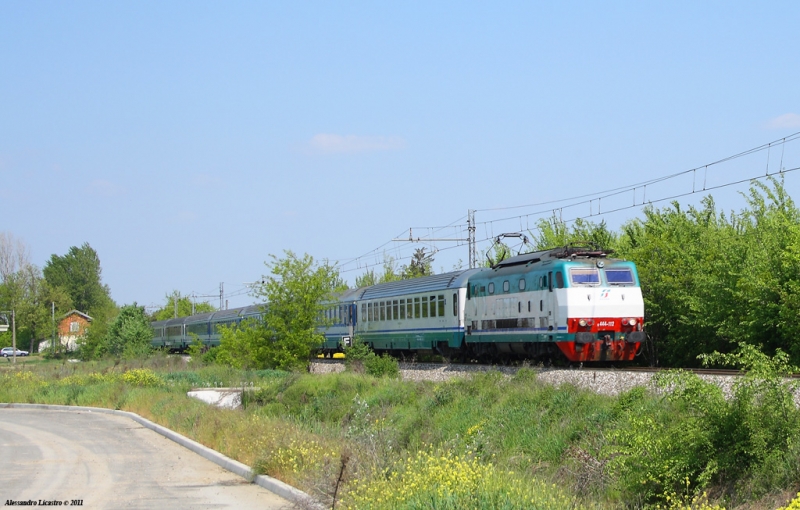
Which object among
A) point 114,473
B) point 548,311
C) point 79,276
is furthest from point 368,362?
point 79,276

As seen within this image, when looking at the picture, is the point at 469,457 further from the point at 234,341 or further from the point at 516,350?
the point at 234,341

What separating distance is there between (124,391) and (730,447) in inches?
868

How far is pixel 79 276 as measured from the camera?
158 m

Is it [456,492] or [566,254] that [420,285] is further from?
[456,492]

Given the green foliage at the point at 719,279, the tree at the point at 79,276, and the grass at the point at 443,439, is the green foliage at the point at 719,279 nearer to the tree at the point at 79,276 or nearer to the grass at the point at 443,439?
the grass at the point at 443,439

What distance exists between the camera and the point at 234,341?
41.6m

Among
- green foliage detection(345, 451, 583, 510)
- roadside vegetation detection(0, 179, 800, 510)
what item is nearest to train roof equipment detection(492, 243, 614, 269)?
roadside vegetation detection(0, 179, 800, 510)

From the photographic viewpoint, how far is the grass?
32.2ft

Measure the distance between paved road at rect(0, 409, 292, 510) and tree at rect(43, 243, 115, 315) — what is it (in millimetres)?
143173

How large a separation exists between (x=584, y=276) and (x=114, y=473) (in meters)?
14.6

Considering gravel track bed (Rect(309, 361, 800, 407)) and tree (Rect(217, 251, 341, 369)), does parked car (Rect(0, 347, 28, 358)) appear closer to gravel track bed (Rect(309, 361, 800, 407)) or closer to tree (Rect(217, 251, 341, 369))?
tree (Rect(217, 251, 341, 369))

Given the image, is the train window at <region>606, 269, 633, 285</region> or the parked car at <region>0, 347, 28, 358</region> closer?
the train window at <region>606, 269, 633, 285</region>

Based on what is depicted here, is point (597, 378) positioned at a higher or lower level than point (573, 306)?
lower

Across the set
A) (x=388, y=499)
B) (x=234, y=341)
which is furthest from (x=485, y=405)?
(x=234, y=341)
